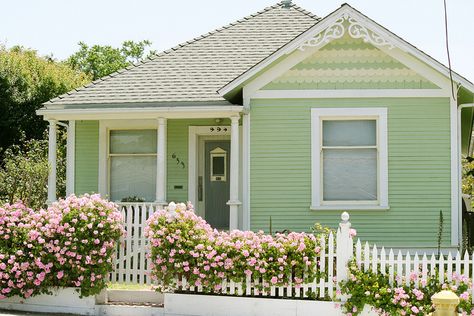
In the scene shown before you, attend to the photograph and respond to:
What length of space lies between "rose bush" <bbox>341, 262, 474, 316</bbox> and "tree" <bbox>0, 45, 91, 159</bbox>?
20787 mm

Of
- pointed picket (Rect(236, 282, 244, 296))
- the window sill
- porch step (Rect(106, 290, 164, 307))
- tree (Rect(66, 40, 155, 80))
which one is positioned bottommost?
porch step (Rect(106, 290, 164, 307))

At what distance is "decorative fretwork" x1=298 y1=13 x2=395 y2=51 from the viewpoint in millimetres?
13398

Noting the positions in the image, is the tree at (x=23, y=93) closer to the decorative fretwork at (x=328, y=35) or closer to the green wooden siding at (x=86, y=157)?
the green wooden siding at (x=86, y=157)

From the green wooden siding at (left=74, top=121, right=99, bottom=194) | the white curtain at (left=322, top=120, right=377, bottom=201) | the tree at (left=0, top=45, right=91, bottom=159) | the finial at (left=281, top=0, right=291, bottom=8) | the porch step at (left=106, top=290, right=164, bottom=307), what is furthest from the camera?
the tree at (left=0, top=45, right=91, bottom=159)

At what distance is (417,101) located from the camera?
13.7 meters

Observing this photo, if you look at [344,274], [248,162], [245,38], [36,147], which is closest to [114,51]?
[36,147]

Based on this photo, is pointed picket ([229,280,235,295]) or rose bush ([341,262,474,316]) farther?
pointed picket ([229,280,235,295])

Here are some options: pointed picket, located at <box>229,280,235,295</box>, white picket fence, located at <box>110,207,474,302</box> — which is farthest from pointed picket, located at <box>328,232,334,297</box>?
pointed picket, located at <box>229,280,235,295</box>

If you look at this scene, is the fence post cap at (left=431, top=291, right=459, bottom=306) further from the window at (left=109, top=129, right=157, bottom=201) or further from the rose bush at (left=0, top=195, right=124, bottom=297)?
the window at (left=109, top=129, right=157, bottom=201)

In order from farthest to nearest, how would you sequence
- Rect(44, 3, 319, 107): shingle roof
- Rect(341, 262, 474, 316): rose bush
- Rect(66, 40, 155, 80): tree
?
Rect(66, 40, 155, 80): tree
Rect(44, 3, 319, 107): shingle roof
Rect(341, 262, 474, 316): rose bush

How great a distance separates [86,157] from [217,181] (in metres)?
3.04

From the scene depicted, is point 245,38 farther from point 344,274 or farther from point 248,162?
point 344,274

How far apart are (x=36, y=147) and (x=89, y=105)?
29.8ft

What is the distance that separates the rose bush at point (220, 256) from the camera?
1034 centimetres
